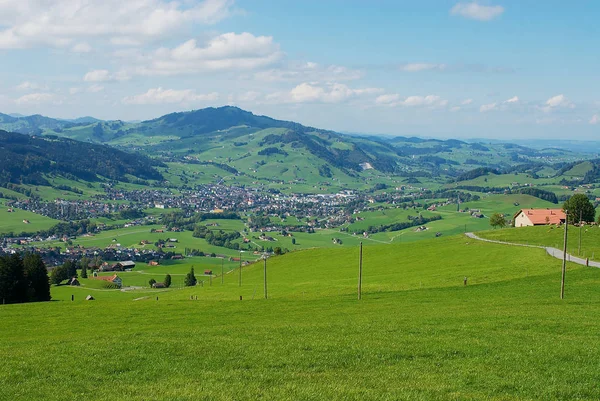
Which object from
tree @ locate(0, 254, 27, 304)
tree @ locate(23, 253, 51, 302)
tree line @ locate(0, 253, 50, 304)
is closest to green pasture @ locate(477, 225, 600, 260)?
tree @ locate(23, 253, 51, 302)

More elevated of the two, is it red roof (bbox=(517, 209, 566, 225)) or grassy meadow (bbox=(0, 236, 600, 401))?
grassy meadow (bbox=(0, 236, 600, 401))

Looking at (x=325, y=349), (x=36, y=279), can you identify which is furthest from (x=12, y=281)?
(x=325, y=349)

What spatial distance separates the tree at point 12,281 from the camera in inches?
2943

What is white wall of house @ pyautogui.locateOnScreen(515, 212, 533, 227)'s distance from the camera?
11653cm

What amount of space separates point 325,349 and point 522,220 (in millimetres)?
107937

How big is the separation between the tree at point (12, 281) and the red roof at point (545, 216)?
9711 cm

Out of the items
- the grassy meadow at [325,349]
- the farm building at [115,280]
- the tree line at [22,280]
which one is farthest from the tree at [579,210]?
the farm building at [115,280]

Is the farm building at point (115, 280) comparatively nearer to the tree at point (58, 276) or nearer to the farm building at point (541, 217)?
the tree at point (58, 276)

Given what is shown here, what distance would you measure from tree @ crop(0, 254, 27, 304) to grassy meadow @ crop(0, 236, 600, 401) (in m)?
24.9

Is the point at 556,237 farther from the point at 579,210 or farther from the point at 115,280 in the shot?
the point at 115,280

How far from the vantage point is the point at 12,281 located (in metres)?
76.0

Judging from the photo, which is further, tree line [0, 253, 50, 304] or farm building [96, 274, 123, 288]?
farm building [96, 274, 123, 288]

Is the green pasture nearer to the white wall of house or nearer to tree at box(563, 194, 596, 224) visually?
tree at box(563, 194, 596, 224)

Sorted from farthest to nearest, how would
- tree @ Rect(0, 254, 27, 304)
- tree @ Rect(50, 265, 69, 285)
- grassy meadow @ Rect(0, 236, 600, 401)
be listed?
tree @ Rect(50, 265, 69, 285)
tree @ Rect(0, 254, 27, 304)
grassy meadow @ Rect(0, 236, 600, 401)
